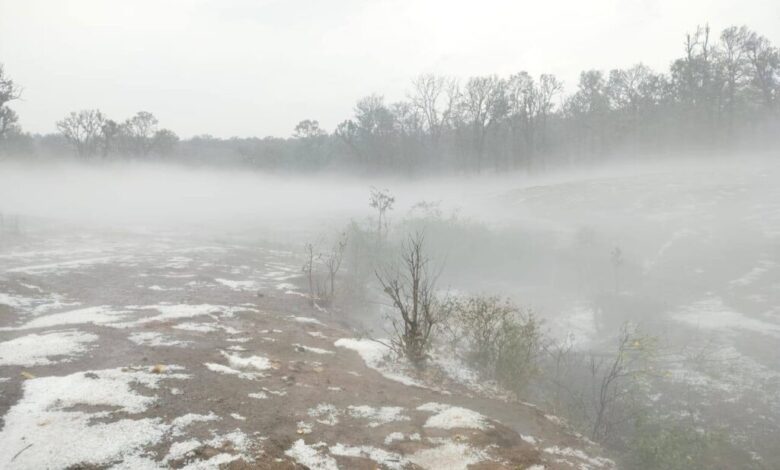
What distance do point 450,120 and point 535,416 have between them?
56.2 metres

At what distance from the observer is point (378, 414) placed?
231 inches

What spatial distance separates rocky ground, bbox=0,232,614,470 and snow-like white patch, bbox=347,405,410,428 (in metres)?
0.02

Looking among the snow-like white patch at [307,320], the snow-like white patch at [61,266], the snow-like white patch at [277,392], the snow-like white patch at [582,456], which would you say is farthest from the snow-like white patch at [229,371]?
the snow-like white patch at [61,266]

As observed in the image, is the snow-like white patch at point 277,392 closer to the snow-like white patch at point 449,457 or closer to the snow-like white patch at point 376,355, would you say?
the snow-like white patch at point 376,355

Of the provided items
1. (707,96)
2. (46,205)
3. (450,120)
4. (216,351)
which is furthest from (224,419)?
(450,120)

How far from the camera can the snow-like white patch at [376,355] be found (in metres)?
7.28

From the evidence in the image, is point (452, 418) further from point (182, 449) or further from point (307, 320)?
point (307, 320)

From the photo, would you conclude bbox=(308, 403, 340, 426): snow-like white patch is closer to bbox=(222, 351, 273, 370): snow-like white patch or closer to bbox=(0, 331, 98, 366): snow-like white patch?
bbox=(222, 351, 273, 370): snow-like white patch

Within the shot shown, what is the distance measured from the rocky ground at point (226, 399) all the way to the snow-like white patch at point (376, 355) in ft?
0.11

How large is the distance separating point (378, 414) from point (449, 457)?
109cm

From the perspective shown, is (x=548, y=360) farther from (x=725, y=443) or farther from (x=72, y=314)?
(x=72, y=314)

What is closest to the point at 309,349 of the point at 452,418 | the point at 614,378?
the point at 452,418

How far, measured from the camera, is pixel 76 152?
5909 cm

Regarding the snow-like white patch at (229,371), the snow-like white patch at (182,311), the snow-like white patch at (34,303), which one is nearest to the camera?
the snow-like white patch at (229,371)
